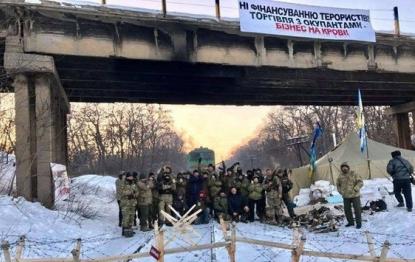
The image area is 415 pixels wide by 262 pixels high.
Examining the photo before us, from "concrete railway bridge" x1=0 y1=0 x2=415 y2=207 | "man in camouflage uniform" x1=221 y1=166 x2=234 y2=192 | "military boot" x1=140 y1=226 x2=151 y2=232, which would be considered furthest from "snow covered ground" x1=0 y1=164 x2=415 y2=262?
"concrete railway bridge" x1=0 y1=0 x2=415 y2=207

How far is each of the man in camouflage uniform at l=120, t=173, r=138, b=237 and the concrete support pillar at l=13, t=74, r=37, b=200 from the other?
11.7 ft

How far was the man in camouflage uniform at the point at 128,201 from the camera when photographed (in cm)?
1392

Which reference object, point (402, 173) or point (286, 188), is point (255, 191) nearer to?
point (286, 188)

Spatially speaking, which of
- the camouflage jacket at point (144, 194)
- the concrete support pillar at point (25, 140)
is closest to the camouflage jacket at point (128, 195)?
the camouflage jacket at point (144, 194)

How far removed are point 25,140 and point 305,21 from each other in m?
11.4

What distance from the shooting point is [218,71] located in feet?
66.2

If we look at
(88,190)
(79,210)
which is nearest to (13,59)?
(79,210)

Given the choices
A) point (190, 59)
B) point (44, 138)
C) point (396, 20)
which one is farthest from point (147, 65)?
point (396, 20)

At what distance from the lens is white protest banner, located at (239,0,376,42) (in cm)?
1894

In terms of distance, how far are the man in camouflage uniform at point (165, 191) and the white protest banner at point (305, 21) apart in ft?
21.9

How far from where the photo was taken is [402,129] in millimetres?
32594

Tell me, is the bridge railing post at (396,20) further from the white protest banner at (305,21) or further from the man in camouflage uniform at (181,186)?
the man in camouflage uniform at (181,186)

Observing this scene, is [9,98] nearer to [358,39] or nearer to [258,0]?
[258,0]

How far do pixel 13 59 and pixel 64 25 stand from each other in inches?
83.9
